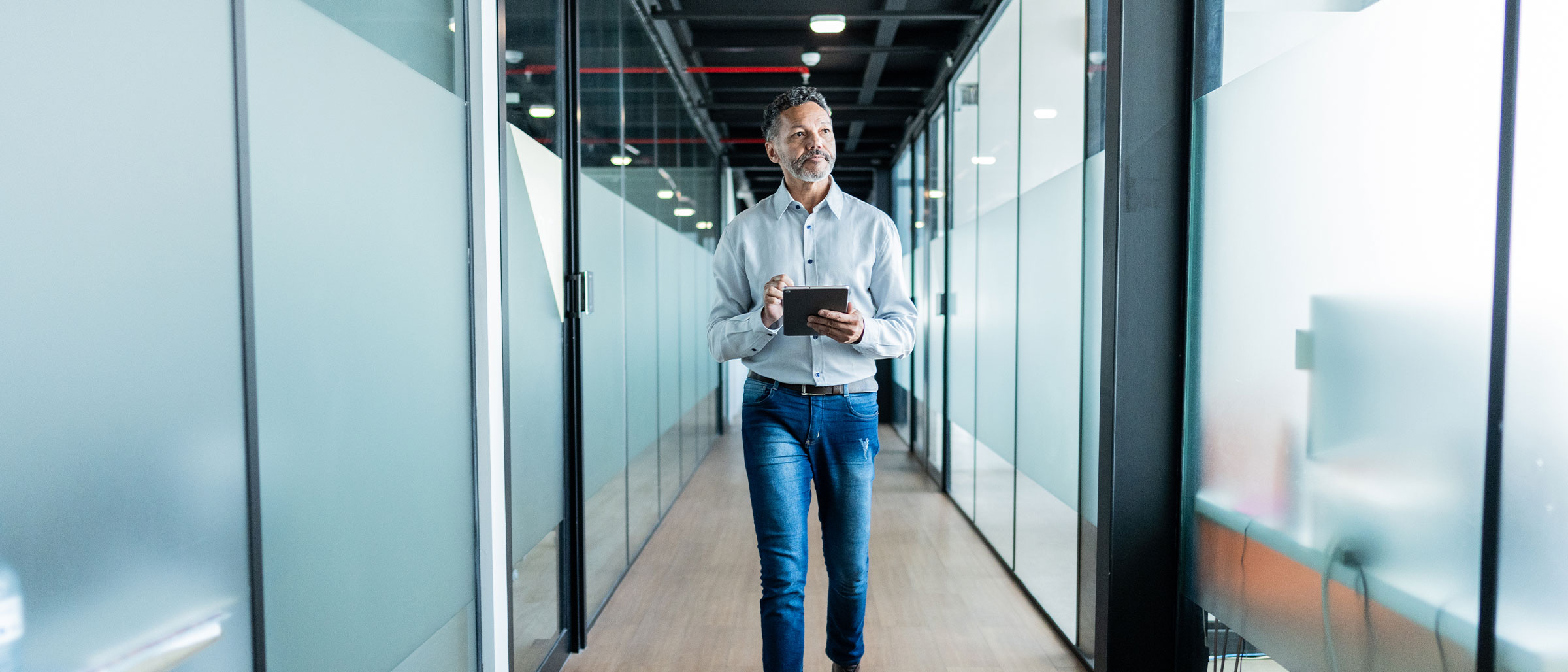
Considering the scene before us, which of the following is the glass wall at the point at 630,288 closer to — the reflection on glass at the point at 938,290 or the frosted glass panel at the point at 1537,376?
the reflection on glass at the point at 938,290

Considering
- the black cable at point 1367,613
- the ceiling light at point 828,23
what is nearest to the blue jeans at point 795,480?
the black cable at point 1367,613

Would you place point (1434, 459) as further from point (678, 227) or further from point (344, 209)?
point (678, 227)

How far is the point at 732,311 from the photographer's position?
6.95 feet

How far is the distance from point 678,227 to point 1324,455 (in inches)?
154

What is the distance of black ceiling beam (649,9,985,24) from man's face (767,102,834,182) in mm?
2036

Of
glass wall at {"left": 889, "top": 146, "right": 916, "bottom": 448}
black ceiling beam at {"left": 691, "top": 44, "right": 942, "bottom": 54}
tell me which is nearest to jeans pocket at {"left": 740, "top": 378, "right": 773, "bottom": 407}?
black ceiling beam at {"left": 691, "top": 44, "right": 942, "bottom": 54}

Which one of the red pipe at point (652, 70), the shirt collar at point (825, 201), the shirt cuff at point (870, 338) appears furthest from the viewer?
the red pipe at point (652, 70)

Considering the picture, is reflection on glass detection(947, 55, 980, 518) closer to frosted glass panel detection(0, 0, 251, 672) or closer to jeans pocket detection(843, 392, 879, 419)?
jeans pocket detection(843, 392, 879, 419)

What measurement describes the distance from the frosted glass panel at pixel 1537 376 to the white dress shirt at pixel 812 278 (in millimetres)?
1134

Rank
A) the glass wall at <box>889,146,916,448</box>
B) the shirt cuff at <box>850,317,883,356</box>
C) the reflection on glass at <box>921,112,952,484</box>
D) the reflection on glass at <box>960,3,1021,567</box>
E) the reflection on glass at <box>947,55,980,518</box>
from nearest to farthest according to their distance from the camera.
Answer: the shirt cuff at <box>850,317,883,356</box>, the reflection on glass at <box>960,3,1021,567</box>, the reflection on glass at <box>947,55,980,518</box>, the reflection on glass at <box>921,112,952,484</box>, the glass wall at <box>889,146,916,448</box>

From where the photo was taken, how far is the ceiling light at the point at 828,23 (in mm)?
3955

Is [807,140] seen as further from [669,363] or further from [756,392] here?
[669,363]

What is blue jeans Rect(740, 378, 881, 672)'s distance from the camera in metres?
1.95

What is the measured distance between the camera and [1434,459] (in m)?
1.23
